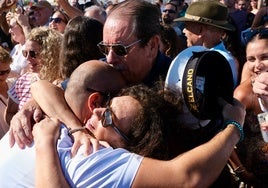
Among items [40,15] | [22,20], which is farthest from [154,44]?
[40,15]

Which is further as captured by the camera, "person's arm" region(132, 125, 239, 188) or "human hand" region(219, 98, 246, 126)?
"human hand" region(219, 98, 246, 126)

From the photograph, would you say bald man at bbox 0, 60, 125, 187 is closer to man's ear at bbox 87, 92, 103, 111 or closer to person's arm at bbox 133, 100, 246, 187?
man's ear at bbox 87, 92, 103, 111

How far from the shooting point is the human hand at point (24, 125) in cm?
177

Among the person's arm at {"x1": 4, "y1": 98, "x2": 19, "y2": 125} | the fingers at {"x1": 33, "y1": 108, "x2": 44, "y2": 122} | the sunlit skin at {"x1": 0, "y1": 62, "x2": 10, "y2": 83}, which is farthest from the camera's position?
the sunlit skin at {"x1": 0, "y1": 62, "x2": 10, "y2": 83}

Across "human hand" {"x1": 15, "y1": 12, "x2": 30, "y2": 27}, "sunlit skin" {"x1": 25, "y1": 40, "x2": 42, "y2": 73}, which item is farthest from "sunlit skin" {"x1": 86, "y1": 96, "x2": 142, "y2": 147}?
"human hand" {"x1": 15, "y1": 12, "x2": 30, "y2": 27}

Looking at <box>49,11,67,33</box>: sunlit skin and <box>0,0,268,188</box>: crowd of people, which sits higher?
<box>0,0,268,188</box>: crowd of people

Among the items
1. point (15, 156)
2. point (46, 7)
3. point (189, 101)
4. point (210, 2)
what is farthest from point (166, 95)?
point (46, 7)

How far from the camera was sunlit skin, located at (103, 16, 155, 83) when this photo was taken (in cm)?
195

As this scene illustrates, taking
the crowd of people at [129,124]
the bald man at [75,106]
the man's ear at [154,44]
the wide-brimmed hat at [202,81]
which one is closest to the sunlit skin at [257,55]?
the crowd of people at [129,124]

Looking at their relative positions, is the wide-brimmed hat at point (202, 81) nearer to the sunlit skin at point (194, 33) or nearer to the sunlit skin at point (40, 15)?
the sunlit skin at point (194, 33)

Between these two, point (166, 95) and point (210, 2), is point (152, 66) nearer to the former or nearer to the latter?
point (166, 95)

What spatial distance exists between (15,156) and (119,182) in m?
0.46

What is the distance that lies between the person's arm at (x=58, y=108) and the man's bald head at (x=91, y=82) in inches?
2.2

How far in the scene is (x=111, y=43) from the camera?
1969mm
